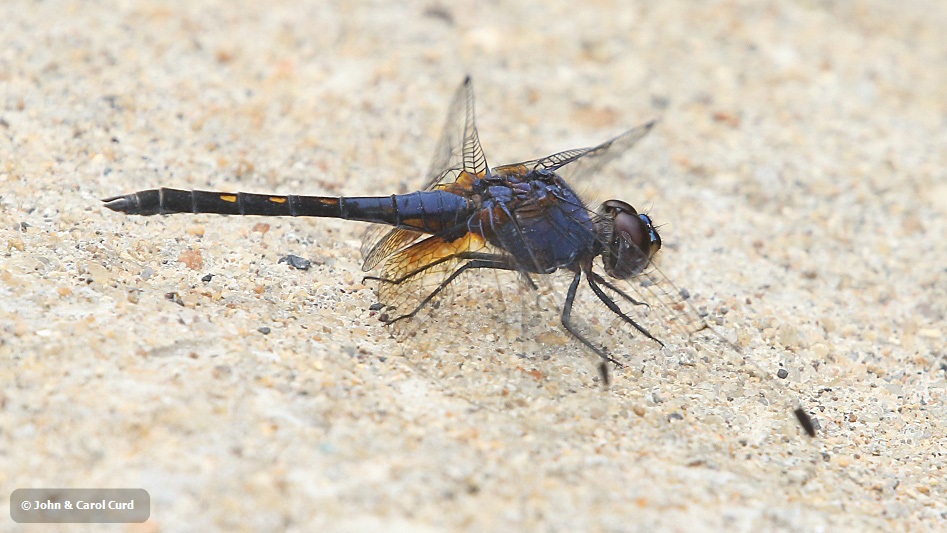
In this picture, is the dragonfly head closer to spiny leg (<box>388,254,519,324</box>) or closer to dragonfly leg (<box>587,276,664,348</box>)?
dragonfly leg (<box>587,276,664,348</box>)

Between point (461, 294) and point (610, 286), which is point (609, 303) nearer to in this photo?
point (610, 286)

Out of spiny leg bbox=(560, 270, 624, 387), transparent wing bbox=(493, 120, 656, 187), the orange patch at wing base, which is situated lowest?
spiny leg bbox=(560, 270, 624, 387)

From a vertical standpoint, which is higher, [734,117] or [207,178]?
[734,117]

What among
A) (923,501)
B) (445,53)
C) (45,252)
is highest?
(445,53)

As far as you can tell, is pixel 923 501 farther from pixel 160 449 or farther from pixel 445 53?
pixel 445 53

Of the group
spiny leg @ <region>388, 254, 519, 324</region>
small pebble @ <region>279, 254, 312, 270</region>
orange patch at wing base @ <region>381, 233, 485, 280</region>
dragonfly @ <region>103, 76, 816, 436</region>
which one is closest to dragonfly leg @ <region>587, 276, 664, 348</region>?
dragonfly @ <region>103, 76, 816, 436</region>

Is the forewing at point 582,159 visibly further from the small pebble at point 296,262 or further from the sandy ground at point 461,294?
the small pebble at point 296,262

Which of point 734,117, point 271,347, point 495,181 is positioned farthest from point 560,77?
point 271,347
